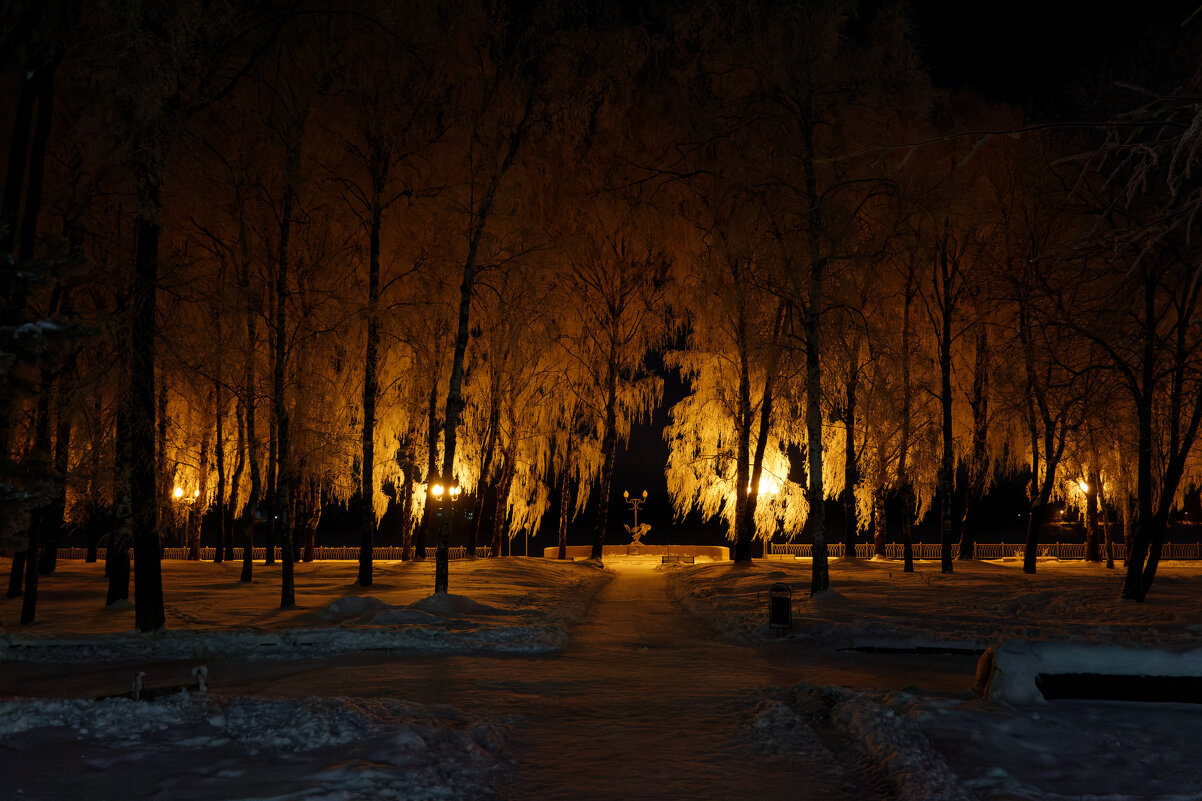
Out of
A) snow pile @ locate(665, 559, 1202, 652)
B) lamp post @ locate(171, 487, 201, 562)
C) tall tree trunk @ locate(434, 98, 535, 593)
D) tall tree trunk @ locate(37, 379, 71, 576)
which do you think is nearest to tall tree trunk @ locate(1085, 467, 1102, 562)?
snow pile @ locate(665, 559, 1202, 652)

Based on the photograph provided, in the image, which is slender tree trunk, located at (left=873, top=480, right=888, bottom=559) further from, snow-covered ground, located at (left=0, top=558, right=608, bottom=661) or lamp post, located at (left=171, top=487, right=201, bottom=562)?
lamp post, located at (left=171, top=487, right=201, bottom=562)

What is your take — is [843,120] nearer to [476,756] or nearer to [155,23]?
[155,23]

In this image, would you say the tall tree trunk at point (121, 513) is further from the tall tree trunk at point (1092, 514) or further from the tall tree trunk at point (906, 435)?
the tall tree trunk at point (1092, 514)

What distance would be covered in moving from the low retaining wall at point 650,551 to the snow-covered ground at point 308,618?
38.8 feet

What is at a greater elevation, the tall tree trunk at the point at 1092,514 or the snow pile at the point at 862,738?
the tall tree trunk at the point at 1092,514

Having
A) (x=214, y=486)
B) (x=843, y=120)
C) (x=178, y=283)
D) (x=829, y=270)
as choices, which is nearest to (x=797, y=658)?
(x=829, y=270)

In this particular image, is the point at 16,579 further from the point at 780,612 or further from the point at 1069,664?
the point at 1069,664

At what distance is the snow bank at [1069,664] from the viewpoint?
24.7 ft

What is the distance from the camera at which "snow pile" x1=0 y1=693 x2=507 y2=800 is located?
5418mm

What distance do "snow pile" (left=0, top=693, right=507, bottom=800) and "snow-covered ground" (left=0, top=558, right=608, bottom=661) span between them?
4.63 metres

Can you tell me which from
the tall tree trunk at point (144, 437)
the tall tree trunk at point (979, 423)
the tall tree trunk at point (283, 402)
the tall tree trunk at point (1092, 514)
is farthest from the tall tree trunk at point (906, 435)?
the tall tree trunk at point (144, 437)

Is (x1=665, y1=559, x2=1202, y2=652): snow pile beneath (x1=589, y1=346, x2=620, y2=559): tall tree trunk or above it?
beneath

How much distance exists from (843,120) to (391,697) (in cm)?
1488

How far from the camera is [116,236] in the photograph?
56.5 ft
